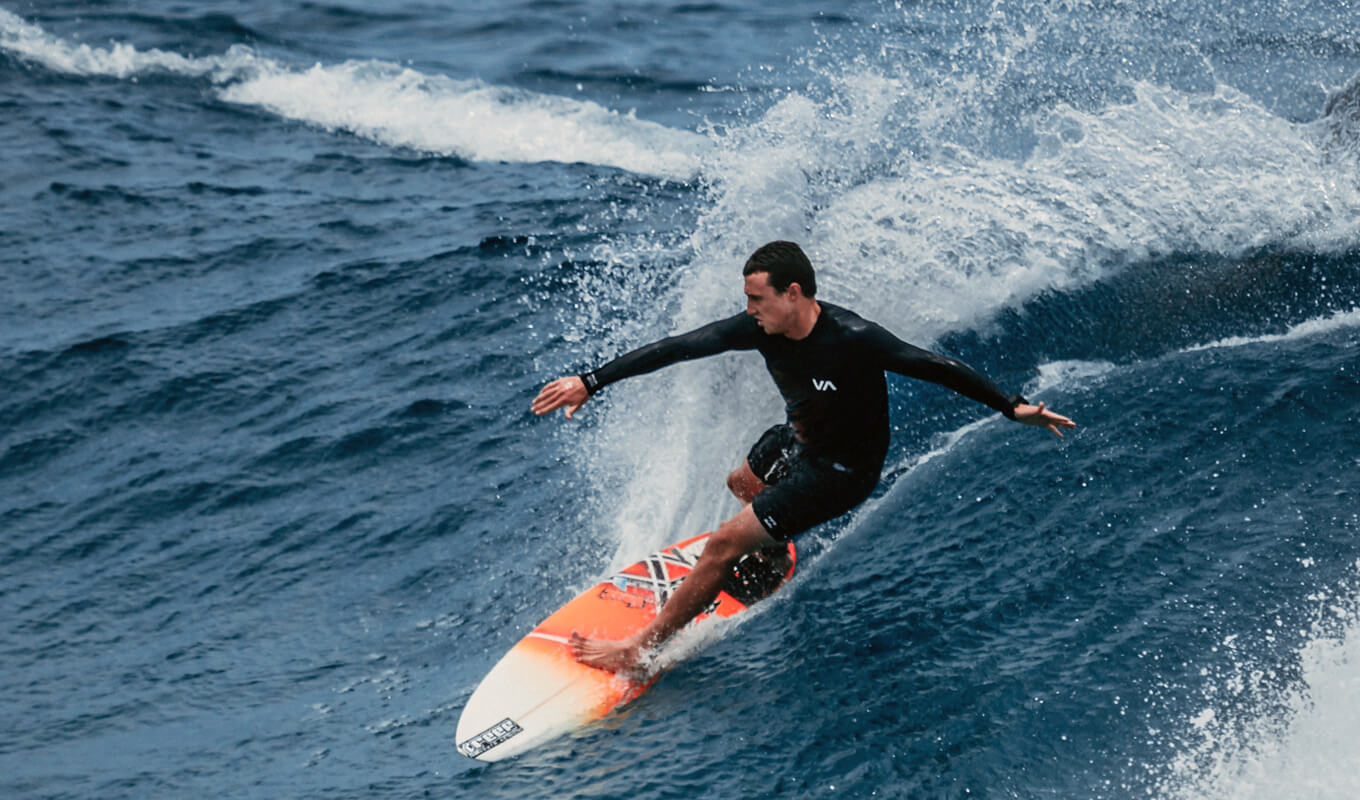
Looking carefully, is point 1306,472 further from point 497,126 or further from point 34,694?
point 497,126

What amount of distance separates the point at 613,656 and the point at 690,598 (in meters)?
0.53

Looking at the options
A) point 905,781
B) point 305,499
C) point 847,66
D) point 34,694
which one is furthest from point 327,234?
point 905,781

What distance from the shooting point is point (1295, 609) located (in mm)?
5551

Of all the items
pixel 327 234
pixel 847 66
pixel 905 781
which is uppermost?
pixel 847 66

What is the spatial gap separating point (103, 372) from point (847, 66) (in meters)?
10.5

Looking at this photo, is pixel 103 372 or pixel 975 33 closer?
pixel 103 372

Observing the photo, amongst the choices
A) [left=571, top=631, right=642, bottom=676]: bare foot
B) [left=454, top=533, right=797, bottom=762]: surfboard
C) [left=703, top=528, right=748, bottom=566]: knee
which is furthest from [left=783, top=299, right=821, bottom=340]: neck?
[left=571, top=631, right=642, bottom=676]: bare foot

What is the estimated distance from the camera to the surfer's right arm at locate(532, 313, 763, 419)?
19.0 ft

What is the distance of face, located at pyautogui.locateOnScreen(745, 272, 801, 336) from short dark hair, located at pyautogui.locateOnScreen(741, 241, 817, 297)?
2 centimetres

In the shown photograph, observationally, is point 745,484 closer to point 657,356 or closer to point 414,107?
point 657,356

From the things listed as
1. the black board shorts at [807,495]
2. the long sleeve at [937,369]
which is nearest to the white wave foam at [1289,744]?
the long sleeve at [937,369]

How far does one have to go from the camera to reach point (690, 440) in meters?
8.20

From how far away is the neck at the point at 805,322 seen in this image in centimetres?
550

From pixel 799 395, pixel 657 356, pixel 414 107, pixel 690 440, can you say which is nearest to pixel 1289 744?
pixel 799 395
